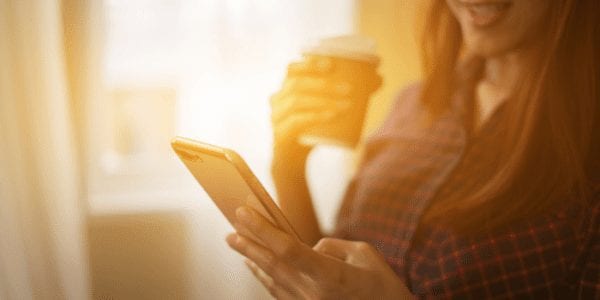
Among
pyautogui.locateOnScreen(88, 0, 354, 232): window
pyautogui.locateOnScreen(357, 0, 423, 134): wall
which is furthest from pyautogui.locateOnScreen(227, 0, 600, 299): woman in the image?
pyautogui.locateOnScreen(357, 0, 423, 134): wall

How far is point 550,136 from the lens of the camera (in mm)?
702

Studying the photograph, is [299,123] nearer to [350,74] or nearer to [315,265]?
[350,74]

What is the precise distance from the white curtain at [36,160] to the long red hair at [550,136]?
29.1 inches

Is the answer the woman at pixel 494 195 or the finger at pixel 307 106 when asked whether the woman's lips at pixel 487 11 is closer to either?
the woman at pixel 494 195

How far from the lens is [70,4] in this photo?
3.80 feet

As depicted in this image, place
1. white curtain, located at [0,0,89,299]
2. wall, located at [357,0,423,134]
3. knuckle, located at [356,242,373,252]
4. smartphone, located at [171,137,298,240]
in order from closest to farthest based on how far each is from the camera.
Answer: smartphone, located at [171,137,298,240], knuckle, located at [356,242,373,252], white curtain, located at [0,0,89,299], wall, located at [357,0,423,134]

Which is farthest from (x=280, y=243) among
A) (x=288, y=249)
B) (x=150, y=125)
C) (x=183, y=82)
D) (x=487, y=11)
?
(x=150, y=125)

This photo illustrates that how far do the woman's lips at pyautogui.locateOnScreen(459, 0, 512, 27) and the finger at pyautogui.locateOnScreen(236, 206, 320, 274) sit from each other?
1.21 feet

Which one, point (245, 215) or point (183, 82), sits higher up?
point (245, 215)

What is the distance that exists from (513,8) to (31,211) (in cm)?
90

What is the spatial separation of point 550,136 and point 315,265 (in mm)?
369

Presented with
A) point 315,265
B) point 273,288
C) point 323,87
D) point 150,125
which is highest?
point 323,87

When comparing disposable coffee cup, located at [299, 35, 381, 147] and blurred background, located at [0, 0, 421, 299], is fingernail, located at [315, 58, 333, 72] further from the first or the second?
blurred background, located at [0, 0, 421, 299]

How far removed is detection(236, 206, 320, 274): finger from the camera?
524 mm
